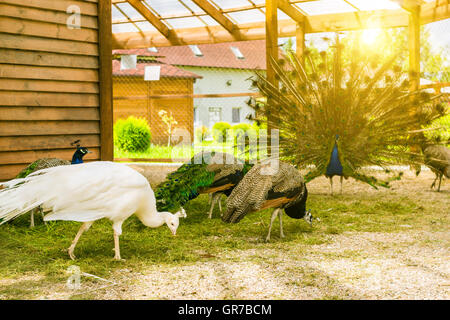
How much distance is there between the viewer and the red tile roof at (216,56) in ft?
92.7

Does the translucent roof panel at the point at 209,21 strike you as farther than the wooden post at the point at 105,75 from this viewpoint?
Yes

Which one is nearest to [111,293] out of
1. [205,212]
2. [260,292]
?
[260,292]

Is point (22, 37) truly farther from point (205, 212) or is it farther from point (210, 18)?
point (210, 18)

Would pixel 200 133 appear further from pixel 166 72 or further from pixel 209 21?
pixel 209 21

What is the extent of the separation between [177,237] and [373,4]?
742 cm

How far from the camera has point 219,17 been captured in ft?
38.6

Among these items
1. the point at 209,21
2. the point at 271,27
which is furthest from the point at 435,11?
the point at 209,21

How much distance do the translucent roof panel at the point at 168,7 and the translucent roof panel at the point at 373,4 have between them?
12.9 feet

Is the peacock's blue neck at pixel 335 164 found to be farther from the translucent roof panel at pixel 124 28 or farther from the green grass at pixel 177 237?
the translucent roof panel at pixel 124 28

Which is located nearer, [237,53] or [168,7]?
[168,7]

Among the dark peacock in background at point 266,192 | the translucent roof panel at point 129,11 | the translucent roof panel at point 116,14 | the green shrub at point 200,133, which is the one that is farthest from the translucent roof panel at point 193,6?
the green shrub at point 200,133

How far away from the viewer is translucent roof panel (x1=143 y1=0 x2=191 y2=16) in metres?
11.9

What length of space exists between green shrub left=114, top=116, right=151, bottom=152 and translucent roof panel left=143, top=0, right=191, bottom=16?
213 inches

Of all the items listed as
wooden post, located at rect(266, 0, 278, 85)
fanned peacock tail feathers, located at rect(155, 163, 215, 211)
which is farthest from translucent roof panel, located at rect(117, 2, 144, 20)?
fanned peacock tail feathers, located at rect(155, 163, 215, 211)
